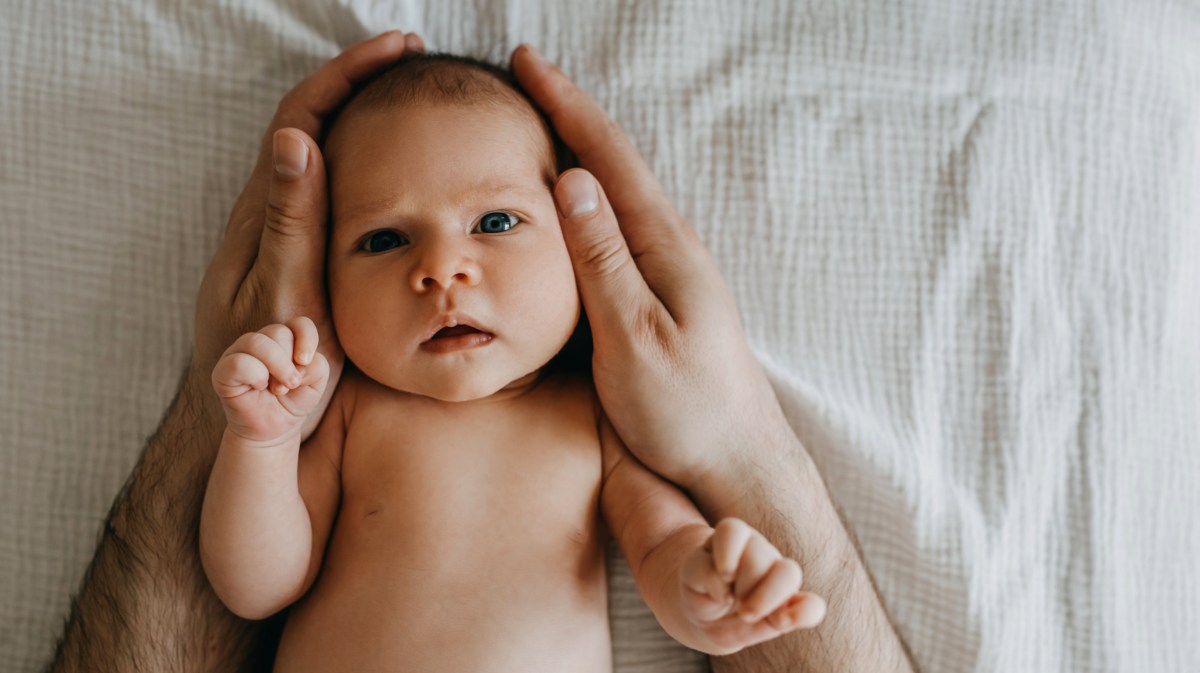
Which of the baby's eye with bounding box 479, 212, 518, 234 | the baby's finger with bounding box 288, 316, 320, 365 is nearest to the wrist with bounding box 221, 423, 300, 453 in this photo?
the baby's finger with bounding box 288, 316, 320, 365

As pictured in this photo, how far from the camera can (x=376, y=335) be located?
1289mm

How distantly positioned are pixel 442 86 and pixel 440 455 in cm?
49

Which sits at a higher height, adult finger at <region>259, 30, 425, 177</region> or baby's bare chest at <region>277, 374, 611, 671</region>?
adult finger at <region>259, 30, 425, 177</region>

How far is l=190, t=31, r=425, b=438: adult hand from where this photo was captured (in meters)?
1.35

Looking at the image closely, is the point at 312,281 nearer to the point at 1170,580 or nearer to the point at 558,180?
the point at 558,180

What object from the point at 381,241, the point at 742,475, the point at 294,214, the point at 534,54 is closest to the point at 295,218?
the point at 294,214

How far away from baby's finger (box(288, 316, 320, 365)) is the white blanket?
1.72ft

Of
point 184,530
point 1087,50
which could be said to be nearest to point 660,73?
point 1087,50

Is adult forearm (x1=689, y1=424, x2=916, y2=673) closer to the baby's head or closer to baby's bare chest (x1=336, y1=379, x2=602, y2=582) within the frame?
baby's bare chest (x1=336, y1=379, x2=602, y2=582)

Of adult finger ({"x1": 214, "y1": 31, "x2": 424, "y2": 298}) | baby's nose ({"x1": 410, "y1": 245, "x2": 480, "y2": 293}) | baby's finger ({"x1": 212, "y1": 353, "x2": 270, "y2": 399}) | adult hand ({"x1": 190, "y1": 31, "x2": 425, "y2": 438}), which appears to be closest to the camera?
baby's finger ({"x1": 212, "y1": 353, "x2": 270, "y2": 399})

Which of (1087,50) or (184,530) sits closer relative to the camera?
(184,530)

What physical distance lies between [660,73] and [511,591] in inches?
32.9

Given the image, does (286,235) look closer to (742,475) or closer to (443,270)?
(443,270)

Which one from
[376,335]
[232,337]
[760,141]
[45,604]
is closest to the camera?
[376,335]
